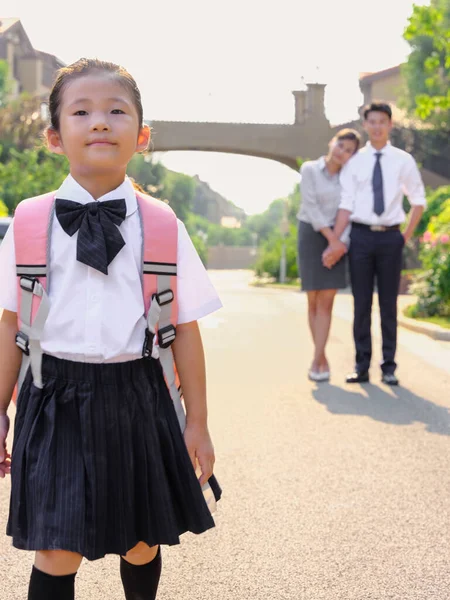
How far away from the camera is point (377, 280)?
25.7 ft

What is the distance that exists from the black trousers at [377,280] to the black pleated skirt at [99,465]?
540 centimetres

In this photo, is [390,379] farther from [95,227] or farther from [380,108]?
[95,227]

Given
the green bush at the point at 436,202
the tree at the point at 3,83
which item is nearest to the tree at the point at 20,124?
the tree at the point at 3,83

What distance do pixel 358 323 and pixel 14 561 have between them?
186 inches

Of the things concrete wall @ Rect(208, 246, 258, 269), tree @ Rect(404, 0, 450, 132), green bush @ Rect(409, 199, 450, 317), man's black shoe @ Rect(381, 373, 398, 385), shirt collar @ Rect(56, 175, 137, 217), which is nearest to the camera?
shirt collar @ Rect(56, 175, 137, 217)

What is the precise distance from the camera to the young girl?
243cm

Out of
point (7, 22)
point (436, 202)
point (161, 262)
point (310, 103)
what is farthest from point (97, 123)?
point (7, 22)

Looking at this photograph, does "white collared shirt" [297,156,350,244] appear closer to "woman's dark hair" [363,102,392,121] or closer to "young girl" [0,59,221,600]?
"woman's dark hair" [363,102,392,121]

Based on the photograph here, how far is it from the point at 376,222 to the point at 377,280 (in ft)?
1.44

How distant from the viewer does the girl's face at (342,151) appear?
8.04m

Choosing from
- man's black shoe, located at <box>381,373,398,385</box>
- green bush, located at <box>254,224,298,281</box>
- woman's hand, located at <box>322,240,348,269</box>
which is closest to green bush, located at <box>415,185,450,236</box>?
green bush, located at <box>254,224,298,281</box>

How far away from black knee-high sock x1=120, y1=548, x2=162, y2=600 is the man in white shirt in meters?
5.39

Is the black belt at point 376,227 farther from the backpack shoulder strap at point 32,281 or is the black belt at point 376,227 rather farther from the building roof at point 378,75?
the building roof at point 378,75

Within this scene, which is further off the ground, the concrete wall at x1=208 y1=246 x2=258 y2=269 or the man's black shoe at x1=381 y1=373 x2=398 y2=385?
the man's black shoe at x1=381 y1=373 x2=398 y2=385
